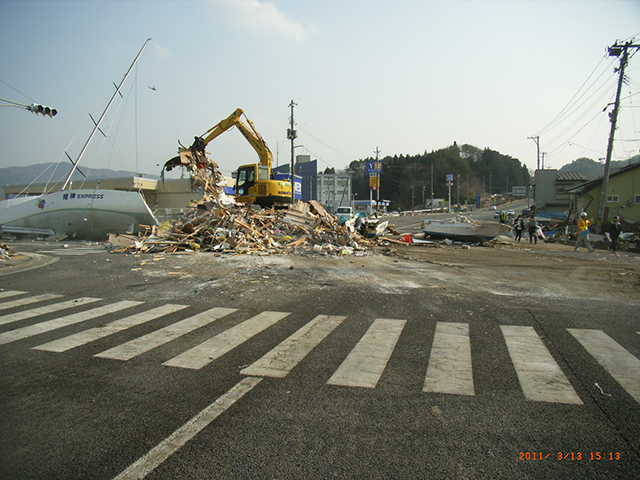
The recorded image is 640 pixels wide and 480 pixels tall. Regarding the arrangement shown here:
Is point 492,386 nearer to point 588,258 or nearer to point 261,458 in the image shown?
point 261,458

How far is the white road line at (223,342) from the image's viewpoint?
4172mm

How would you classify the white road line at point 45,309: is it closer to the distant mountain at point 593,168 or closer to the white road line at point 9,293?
the white road line at point 9,293

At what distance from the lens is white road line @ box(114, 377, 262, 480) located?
7.85 feet

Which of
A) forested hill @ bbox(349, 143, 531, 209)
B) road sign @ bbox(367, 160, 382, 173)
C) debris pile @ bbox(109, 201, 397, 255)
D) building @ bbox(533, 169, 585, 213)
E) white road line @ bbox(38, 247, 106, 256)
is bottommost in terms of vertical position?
white road line @ bbox(38, 247, 106, 256)

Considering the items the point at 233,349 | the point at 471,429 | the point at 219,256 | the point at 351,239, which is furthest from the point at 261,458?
Answer: the point at 351,239

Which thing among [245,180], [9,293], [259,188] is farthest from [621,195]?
[9,293]

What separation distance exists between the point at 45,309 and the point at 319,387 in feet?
18.5

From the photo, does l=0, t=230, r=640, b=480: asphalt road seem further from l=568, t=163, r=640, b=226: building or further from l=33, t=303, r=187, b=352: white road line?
l=568, t=163, r=640, b=226: building

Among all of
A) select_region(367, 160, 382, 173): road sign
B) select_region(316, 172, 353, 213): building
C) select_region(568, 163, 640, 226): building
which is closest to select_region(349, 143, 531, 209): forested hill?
select_region(316, 172, 353, 213): building

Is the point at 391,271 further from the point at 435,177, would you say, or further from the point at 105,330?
the point at 435,177

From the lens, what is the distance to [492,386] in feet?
11.7

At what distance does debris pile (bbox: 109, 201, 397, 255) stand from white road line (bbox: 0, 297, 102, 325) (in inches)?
270

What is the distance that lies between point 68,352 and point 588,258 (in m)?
16.7
